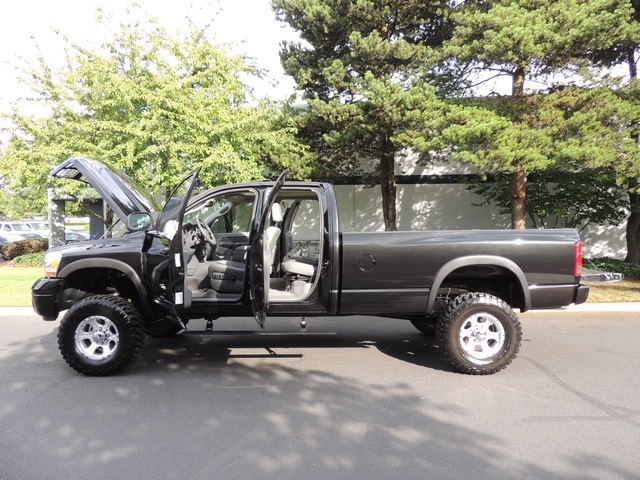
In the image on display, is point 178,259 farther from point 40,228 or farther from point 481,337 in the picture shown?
point 40,228

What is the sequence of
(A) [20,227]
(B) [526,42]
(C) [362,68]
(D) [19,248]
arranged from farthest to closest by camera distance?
(A) [20,227]
(D) [19,248]
(C) [362,68]
(B) [526,42]

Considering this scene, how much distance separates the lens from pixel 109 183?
15.9ft

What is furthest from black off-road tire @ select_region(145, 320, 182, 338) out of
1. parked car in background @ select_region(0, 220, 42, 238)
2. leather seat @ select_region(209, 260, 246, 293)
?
parked car in background @ select_region(0, 220, 42, 238)

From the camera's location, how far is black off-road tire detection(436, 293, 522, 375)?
4.41m

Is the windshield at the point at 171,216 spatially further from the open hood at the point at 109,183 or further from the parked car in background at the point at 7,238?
the parked car in background at the point at 7,238

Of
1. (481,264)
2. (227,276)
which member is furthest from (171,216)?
(481,264)

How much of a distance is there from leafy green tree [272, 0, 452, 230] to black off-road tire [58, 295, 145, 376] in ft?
23.9

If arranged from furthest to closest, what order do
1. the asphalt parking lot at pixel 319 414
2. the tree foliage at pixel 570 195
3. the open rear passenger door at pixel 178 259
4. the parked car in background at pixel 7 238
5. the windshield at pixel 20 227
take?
the windshield at pixel 20 227 < the parked car in background at pixel 7 238 < the tree foliage at pixel 570 195 < the open rear passenger door at pixel 178 259 < the asphalt parking lot at pixel 319 414

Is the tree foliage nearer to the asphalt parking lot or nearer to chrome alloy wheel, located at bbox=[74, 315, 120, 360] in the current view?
the asphalt parking lot

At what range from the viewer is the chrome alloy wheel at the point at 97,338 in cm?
436

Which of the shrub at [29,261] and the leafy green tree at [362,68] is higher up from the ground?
the leafy green tree at [362,68]

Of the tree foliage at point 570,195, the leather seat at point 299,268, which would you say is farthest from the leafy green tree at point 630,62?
the leather seat at point 299,268

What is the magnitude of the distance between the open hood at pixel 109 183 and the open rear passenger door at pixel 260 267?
5.19 ft

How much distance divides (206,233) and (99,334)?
1497mm
